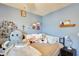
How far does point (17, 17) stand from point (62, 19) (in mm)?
556

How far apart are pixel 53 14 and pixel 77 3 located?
1.05 ft

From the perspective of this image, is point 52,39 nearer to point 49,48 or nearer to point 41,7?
point 49,48

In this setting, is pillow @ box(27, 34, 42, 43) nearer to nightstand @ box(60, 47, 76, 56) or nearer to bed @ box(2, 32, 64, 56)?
bed @ box(2, 32, 64, 56)

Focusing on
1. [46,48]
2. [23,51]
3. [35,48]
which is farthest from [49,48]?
[23,51]

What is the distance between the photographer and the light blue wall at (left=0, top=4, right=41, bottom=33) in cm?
163

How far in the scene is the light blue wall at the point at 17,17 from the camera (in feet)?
5.35

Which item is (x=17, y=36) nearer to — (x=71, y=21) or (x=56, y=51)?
(x=56, y=51)

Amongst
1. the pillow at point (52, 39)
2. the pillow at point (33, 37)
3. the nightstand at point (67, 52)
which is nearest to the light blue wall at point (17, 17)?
the pillow at point (33, 37)

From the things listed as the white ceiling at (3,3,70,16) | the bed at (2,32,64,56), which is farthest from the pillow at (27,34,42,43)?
the white ceiling at (3,3,70,16)

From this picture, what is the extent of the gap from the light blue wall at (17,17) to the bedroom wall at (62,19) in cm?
12

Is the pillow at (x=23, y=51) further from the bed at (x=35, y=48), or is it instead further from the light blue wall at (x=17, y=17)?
the light blue wall at (x=17, y=17)

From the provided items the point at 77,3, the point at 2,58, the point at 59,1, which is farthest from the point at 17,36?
the point at 77,3

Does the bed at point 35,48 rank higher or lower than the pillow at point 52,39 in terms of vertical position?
lower

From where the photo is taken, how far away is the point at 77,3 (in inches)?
64.0
